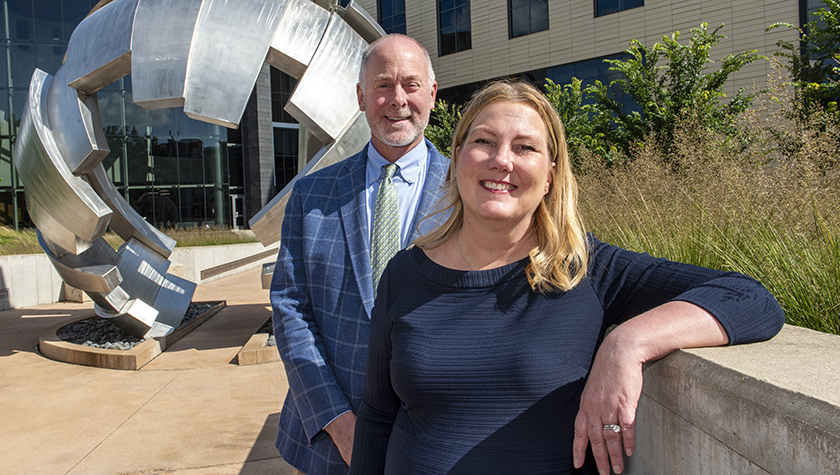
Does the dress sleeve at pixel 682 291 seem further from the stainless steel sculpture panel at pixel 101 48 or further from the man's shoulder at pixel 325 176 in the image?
the stainless steel sculpture panel at pixel 101 48

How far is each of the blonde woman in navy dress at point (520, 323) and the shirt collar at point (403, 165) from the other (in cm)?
68

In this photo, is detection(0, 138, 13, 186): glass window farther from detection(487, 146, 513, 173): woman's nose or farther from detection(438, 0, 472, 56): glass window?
detection(487, 146, 513, 173): woman's nose

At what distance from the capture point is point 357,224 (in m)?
2.07

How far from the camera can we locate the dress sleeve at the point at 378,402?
148 cm

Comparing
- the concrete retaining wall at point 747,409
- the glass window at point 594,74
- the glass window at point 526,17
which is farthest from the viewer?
the glass window at point 526,17

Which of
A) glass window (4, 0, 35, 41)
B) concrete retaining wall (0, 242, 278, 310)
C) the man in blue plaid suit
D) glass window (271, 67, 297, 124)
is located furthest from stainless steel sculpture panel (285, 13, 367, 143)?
glass window (4, 0, 35, 41)

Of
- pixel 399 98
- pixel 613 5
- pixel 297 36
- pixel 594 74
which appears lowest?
pixel 399 98

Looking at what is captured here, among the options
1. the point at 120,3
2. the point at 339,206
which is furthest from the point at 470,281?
the point at 120,3

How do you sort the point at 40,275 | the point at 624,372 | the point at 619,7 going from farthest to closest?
the point at 619,7, the point at 40,275, the point at 624,372

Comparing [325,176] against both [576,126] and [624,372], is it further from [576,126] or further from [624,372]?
[576,126]

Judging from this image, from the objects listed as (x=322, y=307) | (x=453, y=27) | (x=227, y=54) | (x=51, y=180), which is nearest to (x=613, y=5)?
(x=453, y=27)

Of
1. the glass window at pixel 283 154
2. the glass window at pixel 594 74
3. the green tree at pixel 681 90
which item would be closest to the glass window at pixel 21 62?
the glass window at pixel 283 154

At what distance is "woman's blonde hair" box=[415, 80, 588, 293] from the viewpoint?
1.36 m

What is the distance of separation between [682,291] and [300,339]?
1.24m
